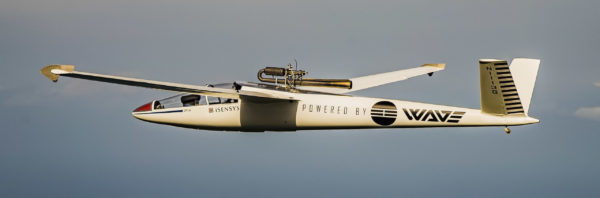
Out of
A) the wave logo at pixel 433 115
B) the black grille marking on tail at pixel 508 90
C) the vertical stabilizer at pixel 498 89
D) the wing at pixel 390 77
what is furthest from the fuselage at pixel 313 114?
the wing at pixel 390 77

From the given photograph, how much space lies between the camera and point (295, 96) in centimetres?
3334

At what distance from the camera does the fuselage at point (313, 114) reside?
31344 millimetres

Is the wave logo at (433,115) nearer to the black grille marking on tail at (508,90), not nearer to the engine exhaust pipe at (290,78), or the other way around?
the black grille marking on tail at (508,90)

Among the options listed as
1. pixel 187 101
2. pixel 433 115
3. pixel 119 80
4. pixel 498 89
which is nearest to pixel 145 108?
pixel 187 101

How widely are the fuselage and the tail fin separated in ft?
2.45

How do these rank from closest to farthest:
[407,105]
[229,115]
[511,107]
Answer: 1. [511,107]
2. [407,105]
3. [229,115]

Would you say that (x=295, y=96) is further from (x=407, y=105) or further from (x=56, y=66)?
(x=56, y=66)

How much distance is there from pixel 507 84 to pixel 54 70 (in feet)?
47.1

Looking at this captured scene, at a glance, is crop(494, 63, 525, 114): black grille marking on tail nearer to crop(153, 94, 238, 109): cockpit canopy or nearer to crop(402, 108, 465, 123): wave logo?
crop(402, 108, 465, 123): wave logo

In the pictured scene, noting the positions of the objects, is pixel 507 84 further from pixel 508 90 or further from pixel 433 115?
pixel 433 115

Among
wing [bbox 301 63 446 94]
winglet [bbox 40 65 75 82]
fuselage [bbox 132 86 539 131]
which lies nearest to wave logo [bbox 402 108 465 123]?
fuselage [bbox 132 86 539 131]


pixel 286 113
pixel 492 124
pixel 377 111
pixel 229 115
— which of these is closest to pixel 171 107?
pixel 229 115

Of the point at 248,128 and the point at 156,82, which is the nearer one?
the point at 156,82

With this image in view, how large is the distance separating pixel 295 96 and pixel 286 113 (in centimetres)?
68
